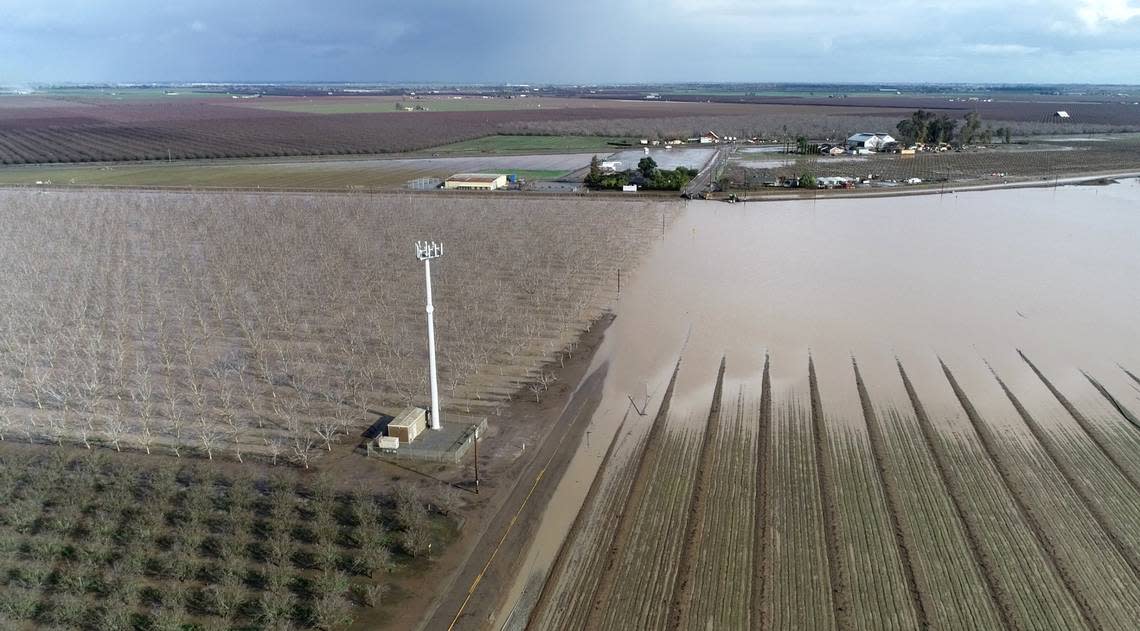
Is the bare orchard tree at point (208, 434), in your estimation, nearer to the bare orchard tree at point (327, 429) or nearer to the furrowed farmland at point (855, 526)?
the bare orchard tree at point (327, 429)

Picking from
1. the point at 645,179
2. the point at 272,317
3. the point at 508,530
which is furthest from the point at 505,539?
the point at 645,179

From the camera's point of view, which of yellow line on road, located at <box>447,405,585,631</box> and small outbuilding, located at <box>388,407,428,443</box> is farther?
small outbuilding, located at <box>388,407,428,443</box>

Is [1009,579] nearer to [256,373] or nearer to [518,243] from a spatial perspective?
[256,373]

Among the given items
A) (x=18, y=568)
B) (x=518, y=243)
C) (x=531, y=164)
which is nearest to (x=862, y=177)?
(x=531, y=164)

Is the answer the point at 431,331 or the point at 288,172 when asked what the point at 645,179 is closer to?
the point at 288,172

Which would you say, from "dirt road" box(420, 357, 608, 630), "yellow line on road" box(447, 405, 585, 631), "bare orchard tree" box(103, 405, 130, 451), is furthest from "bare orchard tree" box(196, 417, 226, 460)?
"yellow line on road" box(447, 405, 585, 631)

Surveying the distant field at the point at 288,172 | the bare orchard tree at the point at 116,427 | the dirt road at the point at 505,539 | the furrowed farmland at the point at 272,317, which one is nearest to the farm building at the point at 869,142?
the distant field at the point at 288,172

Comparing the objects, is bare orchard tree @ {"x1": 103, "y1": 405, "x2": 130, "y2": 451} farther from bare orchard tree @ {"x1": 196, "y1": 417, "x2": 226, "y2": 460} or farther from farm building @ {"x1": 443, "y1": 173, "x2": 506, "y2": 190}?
farm building @ {"x1": 443, "y1": 173, "x2": 506, "y2": 190}
